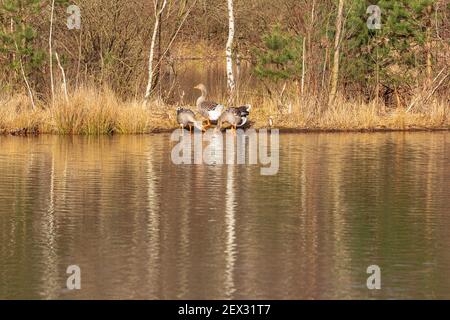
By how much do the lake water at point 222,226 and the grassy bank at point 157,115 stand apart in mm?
4238

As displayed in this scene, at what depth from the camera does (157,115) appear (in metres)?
31.2

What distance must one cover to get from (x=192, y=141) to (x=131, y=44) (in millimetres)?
6992

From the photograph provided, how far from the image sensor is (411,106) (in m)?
32.2

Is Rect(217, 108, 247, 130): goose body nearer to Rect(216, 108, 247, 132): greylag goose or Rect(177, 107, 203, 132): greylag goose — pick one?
Rect(216, 108, 247, 132): greylag goose

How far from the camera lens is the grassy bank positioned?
92.7ft

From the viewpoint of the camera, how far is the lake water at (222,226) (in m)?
11.5

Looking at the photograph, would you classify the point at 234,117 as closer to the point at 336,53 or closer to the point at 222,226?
the point at 336,53

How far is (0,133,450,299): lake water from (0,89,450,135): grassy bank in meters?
4.24

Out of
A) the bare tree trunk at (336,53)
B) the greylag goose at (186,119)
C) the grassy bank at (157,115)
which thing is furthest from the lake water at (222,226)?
the bare tree trunk at (336,53)

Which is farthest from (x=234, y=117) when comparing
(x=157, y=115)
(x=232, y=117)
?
(x=157, y=115)

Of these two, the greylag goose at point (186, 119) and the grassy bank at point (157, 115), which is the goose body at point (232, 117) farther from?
the grassy bank at point (157, 115)

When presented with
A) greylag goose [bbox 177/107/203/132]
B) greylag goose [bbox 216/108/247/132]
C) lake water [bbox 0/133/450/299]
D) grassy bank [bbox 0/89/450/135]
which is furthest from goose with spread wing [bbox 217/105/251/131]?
lake water [bbox 0/133/450/299]

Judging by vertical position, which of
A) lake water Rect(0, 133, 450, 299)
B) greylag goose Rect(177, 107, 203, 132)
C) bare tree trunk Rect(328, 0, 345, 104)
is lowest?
lake water Rect(0, 133, 450, 299)
